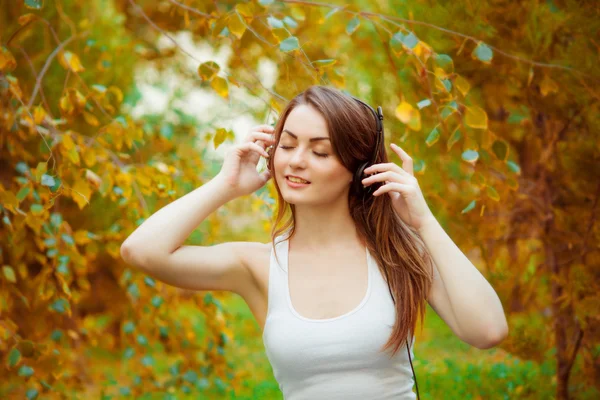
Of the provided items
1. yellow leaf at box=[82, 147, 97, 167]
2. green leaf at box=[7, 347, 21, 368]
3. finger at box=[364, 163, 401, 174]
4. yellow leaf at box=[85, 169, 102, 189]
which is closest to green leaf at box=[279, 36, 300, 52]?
finger at box=[364, 163, 401, 174]

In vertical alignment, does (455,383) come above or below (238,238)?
above

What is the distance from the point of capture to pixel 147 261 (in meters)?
1.91

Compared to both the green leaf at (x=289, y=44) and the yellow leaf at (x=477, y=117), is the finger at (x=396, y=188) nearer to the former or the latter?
the yellow leaf at (x=477, y=117)

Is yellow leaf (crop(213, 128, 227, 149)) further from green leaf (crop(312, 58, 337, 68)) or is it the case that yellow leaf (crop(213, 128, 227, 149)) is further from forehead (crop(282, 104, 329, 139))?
forehead (crop(282, 104, 329, 139))

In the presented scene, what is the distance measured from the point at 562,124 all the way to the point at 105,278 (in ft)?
14.6

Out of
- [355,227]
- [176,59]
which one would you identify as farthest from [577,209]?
[176,59]

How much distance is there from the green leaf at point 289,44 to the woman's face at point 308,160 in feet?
1.03

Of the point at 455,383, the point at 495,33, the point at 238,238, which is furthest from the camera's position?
the point at 238,238

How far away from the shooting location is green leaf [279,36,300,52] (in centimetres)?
217

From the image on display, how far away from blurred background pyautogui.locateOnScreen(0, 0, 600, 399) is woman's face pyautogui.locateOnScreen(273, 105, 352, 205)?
370 mm

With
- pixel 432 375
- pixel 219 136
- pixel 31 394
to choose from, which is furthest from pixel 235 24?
pixel 432 375

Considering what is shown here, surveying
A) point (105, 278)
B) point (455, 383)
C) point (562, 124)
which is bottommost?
point (105, 278)

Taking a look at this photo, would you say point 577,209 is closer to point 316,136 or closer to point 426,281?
point 426,281

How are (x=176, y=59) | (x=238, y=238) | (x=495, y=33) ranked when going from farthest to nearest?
(x=176, y=59) < (x=238, y=238) < (x=495, y=33)
